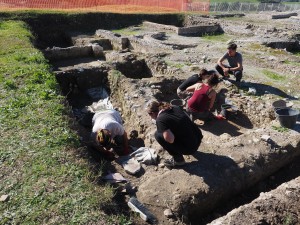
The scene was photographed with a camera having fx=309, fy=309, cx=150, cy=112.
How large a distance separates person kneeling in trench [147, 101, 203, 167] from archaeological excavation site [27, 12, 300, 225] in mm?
322

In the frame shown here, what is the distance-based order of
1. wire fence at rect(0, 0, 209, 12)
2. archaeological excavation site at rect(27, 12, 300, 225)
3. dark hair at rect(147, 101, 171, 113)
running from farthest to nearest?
wire fence at rect(0, 0, 209, 12) < dark hair at rect(147, 101, 171, 113) < archaeological excavation site at rect(27, 12, 300, 225)

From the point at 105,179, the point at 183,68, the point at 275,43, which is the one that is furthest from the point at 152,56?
the point at 105,179

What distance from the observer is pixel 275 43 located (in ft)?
50.3

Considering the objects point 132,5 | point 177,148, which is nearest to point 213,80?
point 177,148

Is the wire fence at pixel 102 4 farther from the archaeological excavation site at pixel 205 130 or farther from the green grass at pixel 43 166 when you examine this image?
the green grass at pixel 43 166

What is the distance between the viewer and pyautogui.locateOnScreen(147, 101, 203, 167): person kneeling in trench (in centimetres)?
545

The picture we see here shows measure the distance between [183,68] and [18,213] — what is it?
Result: 8601 mm

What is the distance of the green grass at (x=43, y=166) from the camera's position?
4.17 meters

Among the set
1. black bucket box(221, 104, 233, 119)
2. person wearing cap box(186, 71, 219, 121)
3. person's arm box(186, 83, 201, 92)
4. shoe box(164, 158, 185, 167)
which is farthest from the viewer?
black bucket box(221, 104, 233, 119)

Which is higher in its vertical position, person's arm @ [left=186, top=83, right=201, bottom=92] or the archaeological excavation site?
person's arm @ [left=186, top=83, right=201, bottom=92]

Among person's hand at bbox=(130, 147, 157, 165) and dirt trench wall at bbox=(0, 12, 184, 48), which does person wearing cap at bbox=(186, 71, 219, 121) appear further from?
dirt trench wall at bbox=(0, 12, 184, 48)

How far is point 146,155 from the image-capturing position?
649cm

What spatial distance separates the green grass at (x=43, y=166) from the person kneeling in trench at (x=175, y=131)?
1340 millimetres

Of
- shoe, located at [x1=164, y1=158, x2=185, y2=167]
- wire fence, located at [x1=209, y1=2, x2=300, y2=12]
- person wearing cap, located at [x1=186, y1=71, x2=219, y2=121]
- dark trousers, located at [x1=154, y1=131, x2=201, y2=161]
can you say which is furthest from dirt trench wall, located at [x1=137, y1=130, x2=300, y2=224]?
wire fence, located at [x1=209, y1=2, x2=300, y2=12]
